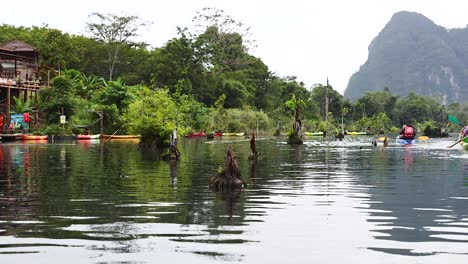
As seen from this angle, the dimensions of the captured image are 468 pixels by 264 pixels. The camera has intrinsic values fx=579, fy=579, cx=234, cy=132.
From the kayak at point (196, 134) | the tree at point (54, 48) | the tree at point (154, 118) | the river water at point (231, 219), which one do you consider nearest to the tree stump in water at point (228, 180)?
the river water at point (231, 219)

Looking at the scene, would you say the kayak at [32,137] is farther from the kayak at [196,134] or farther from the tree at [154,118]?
the kayak at [196,134]

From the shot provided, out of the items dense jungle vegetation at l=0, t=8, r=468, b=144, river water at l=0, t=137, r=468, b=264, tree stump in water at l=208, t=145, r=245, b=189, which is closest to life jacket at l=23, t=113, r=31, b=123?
dense jungle vegetation at l=0, t=8, r=468, b=144

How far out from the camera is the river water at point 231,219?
966cm

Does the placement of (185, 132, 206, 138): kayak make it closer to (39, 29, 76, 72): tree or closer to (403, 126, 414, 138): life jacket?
(39, 29, 76, 72): tree

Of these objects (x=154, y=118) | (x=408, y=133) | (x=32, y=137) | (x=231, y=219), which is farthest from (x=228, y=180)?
(x=408, y=133)

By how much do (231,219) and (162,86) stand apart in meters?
81.1

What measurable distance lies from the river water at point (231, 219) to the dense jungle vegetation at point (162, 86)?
1003 inches

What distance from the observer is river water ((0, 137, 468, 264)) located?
31.7 ft

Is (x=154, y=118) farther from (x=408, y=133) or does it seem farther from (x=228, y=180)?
(x=408, y=133)

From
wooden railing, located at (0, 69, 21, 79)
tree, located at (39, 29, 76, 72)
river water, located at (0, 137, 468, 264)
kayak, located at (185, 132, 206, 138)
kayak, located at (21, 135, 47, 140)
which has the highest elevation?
tree, located at (39, 29, 76, 72)

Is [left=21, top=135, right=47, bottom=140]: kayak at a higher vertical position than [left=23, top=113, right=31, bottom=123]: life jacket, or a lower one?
lower

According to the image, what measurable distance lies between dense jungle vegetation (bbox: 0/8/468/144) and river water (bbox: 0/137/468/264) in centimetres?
2548

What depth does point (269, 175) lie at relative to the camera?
24.4 metres

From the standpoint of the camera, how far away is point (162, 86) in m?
92.7
